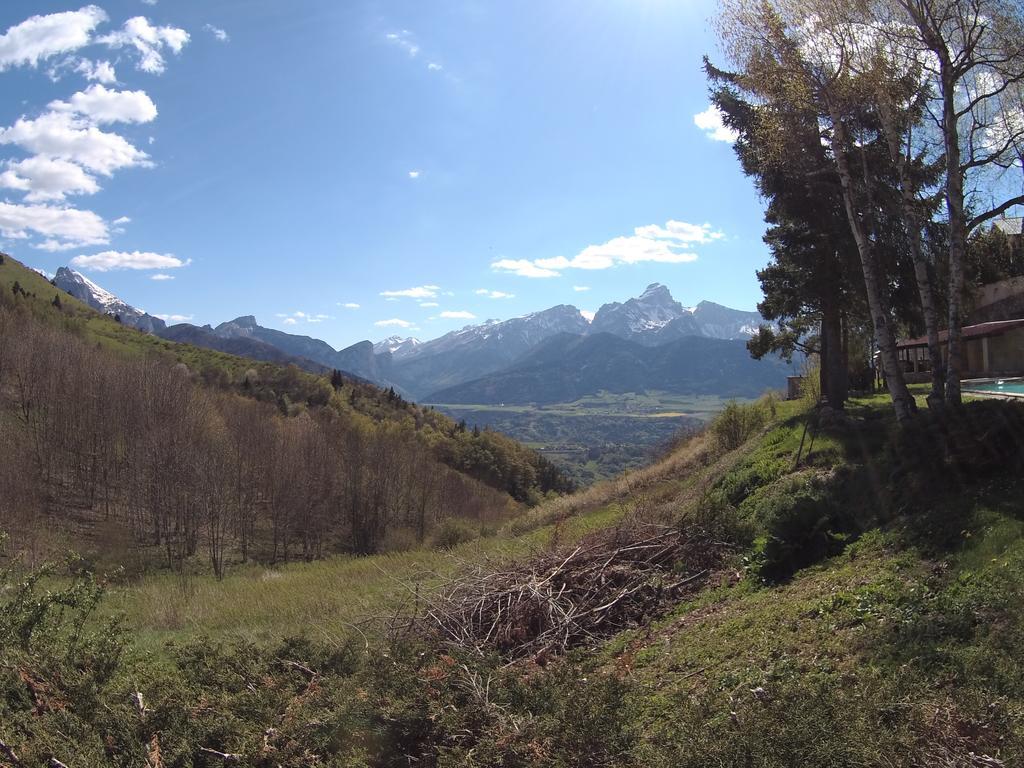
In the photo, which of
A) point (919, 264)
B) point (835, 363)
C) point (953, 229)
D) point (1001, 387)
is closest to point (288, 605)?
point (919, 264)

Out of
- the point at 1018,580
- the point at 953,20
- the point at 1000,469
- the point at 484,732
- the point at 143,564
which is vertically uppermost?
the point at 953,20

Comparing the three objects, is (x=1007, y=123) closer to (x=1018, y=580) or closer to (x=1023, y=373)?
(x=1018, y=580)

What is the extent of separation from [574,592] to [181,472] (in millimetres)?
36246

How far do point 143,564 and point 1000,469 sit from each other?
38.4 metres

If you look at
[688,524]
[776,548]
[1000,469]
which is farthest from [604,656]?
[1000,469]

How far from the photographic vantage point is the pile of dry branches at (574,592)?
8.81 m

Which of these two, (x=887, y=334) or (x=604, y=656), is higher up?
(x=887, y=334)

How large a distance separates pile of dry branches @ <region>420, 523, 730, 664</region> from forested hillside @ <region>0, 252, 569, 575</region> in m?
28.5

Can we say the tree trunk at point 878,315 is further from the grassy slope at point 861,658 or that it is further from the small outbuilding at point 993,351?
the small outbuilding at point 993,351

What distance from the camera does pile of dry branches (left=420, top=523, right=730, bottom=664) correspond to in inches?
347

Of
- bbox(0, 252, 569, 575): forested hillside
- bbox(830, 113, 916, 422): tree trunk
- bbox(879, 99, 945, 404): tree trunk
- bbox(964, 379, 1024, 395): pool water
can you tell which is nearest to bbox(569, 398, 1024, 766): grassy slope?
bbox(879, 99, 945, 404): tree trunk

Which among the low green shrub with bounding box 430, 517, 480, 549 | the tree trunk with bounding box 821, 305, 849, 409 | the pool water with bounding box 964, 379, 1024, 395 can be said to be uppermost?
the tree trunk with bounding box 821, 305, 849, 409

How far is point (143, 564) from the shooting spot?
3431 cm

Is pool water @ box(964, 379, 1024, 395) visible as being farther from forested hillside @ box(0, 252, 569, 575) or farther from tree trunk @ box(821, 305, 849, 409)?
forested hillside @ box(0, 252, 569, 575)
